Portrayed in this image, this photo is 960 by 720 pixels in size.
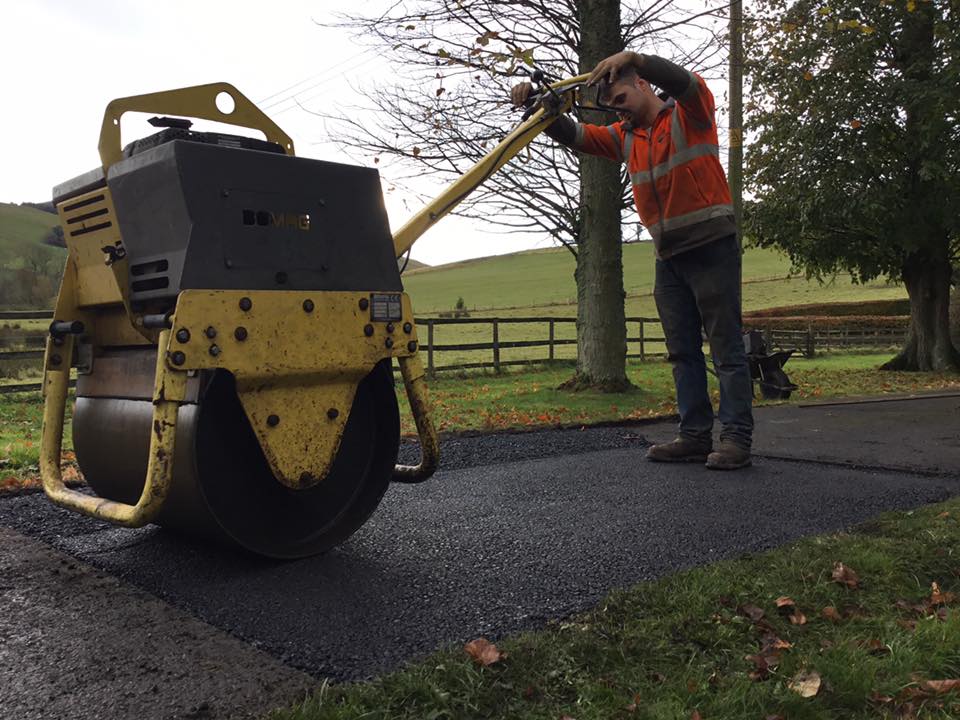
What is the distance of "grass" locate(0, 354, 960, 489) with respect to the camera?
6.56m

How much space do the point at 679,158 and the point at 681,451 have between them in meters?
1.72

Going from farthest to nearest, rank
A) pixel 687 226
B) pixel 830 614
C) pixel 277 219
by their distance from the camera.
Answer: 1. pixel 687 226
2. pixel 277 219
3. pixel 830 614

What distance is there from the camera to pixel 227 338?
2.43 meters

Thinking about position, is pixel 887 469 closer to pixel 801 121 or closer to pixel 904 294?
pixel 801 121

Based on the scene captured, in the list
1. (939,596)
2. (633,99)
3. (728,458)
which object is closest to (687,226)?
(633,99)

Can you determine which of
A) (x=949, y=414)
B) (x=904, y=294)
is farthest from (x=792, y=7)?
(x=904, y=294)

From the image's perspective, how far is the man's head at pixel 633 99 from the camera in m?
4.43

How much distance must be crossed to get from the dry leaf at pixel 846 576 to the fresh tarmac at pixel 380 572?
0.36m

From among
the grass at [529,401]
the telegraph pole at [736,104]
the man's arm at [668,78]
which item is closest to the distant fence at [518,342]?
the grass at [529,401]

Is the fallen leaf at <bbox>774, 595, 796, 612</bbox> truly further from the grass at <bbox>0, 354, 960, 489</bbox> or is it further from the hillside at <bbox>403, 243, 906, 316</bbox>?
the hillside at <bbox>403, 243, 906, 316</bbox>

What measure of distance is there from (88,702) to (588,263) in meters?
9.22

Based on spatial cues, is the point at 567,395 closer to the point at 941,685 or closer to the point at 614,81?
the point at 614,81

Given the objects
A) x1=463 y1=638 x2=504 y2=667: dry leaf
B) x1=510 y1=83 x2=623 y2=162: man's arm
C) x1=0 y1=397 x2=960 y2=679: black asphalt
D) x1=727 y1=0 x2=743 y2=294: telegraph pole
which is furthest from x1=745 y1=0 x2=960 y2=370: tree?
x1=463 y1=638 x2=504 y2=667: dry leaf

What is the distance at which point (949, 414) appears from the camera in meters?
6.84
